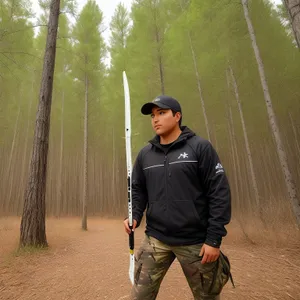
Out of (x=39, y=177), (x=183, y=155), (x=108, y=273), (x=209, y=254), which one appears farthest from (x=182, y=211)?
(x=39, y=177)

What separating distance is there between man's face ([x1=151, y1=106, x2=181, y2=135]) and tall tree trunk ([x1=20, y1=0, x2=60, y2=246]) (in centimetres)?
474

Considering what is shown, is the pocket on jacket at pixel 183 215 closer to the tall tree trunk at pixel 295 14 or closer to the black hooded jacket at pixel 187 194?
the black hooded jacket at pixel 187 194

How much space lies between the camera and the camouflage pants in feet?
4.65

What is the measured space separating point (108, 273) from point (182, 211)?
299 cm

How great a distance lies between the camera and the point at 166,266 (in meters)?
1.64

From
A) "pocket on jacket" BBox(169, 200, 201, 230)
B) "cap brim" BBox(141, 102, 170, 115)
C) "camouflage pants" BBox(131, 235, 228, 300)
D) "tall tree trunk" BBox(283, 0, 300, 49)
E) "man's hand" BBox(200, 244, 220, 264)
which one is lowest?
"camouflage pants" BBox(131, 235, 228, 300)

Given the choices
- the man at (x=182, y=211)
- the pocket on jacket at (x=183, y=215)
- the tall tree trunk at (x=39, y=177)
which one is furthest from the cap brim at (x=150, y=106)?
the tall tree trunk at (x=39, y=177)

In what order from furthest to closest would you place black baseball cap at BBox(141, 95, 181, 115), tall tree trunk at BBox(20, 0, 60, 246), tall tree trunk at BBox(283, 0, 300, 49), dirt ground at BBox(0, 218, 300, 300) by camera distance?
tall tree trunk at BBox(20, 0, 60, 246)
dirt ground at BBox(0, 218, 300, 300)
tall tree trunk at BBox(283, 0, 300, 49)
black baseball cap at BBox(141, 95, 181, 115)

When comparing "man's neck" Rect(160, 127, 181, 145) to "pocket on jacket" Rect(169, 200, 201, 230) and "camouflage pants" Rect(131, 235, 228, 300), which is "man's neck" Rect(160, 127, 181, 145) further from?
"camouflage pants" Rect(131, 235, 228, 300)

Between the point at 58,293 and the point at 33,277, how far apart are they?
0.87 meters

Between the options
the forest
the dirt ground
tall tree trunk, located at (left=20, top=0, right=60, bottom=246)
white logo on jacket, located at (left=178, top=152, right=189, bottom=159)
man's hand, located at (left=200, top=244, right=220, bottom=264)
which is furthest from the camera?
the forest

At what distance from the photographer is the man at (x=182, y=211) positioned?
1427mm

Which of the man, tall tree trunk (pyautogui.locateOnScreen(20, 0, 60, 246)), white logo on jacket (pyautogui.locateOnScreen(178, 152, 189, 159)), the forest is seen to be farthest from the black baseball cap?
the forest

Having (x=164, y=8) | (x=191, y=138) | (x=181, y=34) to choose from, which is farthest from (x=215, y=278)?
(x=164, y=8)
